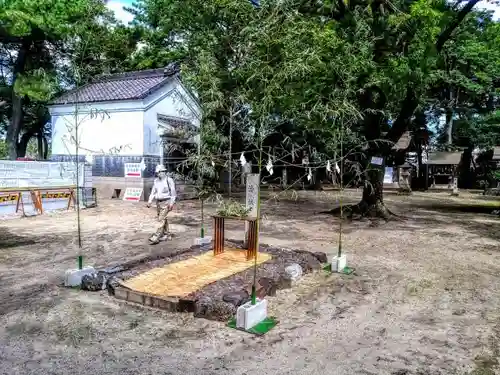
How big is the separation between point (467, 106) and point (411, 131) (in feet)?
15.8

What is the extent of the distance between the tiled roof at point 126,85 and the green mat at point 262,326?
50.4 feet

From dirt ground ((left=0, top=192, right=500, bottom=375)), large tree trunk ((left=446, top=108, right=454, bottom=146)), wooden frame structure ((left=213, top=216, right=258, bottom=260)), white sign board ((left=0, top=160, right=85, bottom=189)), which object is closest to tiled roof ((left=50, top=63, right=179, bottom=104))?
A: white sign board ((left=0, top=160, right=85, bottom=189))

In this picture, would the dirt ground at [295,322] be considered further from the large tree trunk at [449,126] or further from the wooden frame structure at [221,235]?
the large tree trunk at [449,126]

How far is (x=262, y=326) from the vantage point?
5.17 m

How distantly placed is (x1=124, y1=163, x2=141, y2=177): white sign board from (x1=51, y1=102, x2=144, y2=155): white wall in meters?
0.55

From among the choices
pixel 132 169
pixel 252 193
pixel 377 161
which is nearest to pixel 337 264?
pixel 252 193

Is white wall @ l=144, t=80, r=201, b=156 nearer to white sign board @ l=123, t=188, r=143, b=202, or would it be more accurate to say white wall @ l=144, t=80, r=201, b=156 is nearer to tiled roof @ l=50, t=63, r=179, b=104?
tiled roof @ l=50, t=63, r=179, b=104

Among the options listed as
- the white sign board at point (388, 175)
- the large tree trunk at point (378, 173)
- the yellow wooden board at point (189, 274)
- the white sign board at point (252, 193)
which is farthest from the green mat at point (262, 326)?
the white sign board at point (388, 175)

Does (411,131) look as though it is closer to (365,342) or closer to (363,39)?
(363,39)

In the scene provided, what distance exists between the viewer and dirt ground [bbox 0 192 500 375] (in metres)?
4.27

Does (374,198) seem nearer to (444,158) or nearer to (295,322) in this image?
(295,322)

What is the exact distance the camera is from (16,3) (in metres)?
17.6

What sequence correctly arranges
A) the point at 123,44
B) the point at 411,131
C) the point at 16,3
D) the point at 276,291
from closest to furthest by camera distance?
→ the point at 276,291 < the point at 16,3 < the point at 123,44 < the point at 411,131

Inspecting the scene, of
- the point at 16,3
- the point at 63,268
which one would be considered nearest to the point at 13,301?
the point at 63,268
